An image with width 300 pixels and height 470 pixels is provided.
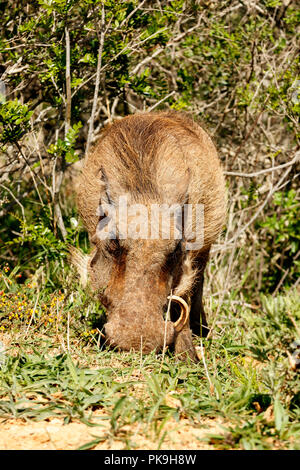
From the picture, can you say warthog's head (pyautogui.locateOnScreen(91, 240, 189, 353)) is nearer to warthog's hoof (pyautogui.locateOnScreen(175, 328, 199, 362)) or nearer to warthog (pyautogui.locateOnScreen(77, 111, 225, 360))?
warthog (pyautogui.locateOnScreen(77, 111, 225, 360))

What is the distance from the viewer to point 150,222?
124 inches

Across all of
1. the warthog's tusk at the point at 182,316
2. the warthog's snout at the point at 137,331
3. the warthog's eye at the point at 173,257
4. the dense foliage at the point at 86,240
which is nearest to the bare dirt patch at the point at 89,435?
the dense foliage at the point at 86,240

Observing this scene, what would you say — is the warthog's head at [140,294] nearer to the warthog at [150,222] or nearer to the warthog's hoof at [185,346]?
the warthog at [150,222]

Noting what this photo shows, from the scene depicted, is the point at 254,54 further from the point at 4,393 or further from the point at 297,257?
the point at 4,393

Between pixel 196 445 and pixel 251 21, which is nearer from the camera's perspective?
pixel 196 445

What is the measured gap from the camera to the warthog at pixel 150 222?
3.01m

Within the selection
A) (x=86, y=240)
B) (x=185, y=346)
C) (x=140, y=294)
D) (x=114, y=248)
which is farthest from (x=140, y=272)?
(x=86, y=240)

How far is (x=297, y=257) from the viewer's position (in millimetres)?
5598

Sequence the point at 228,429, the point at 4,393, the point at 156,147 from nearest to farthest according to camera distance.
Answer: the point at 228,429, the point at 4,393, the point at 156,147

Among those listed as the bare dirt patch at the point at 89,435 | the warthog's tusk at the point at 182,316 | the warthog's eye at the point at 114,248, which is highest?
the warthog's eye at the point at 114,248

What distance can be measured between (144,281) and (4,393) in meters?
0.95

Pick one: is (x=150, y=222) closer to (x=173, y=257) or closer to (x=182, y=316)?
(x=173, y=257)
